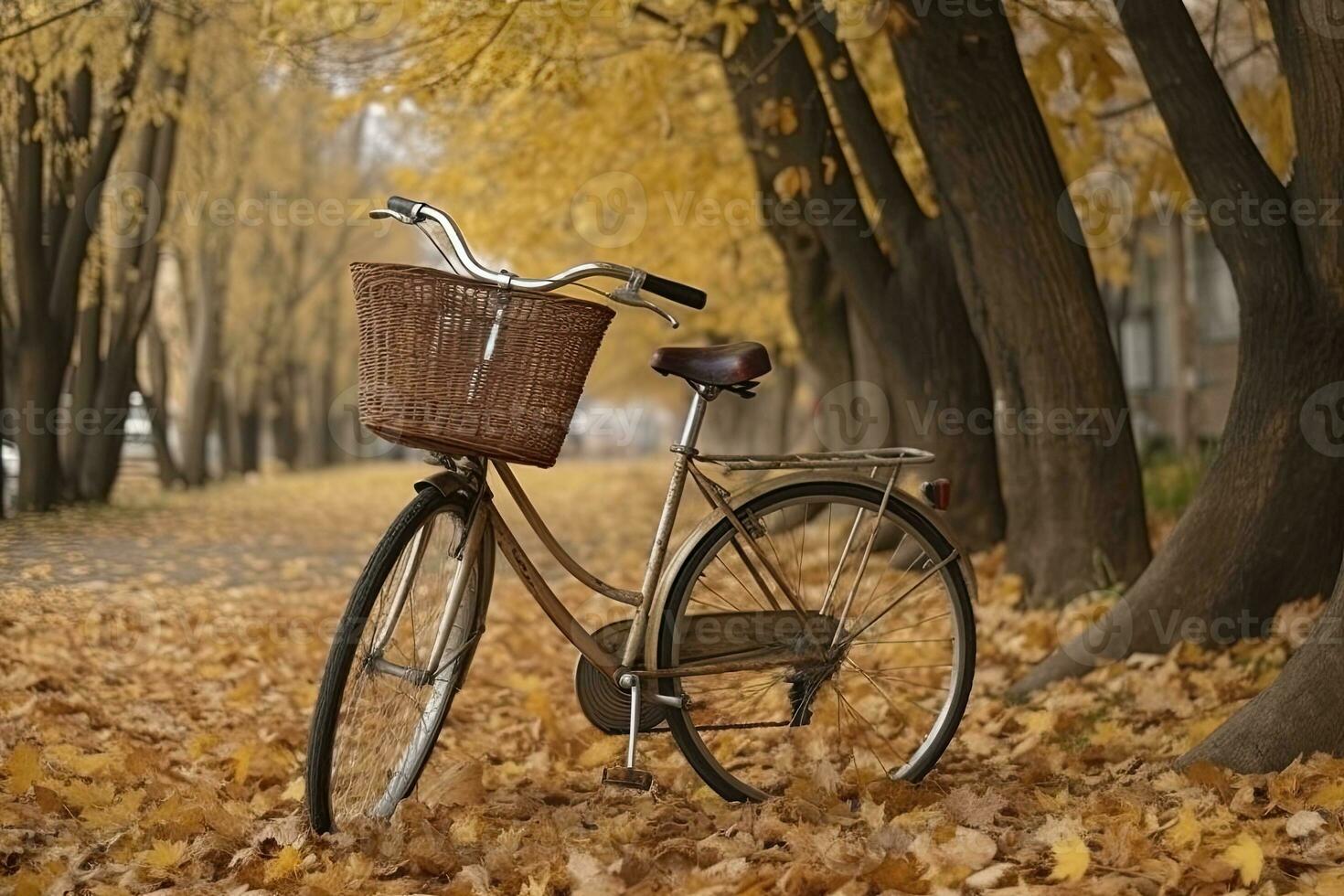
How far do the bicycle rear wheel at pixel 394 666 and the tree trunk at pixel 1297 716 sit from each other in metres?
2.03

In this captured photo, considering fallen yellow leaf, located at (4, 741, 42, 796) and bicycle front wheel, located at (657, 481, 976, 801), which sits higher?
bicycle front wheel, located at (657, 481, 976, 801)

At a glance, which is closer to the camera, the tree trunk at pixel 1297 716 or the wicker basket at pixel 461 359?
the wicker basket at pixel 461 359

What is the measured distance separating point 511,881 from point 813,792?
0.97 m

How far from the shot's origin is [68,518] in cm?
834

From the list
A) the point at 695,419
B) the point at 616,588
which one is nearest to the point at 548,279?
the point at 695,419

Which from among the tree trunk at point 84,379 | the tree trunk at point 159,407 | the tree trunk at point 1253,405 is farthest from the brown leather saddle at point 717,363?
the tree trunk at point 159,407

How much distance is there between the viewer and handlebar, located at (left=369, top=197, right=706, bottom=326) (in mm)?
3291

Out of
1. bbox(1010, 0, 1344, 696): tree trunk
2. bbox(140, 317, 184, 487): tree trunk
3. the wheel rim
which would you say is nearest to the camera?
the wheel rim

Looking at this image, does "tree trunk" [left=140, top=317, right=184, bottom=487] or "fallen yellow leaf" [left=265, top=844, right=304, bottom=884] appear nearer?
"fallen yellow leaf" [left=265, top=844, right=304, bottom=884]

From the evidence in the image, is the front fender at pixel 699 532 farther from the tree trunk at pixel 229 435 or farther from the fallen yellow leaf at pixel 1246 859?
the tree trunk at pixel 229 435

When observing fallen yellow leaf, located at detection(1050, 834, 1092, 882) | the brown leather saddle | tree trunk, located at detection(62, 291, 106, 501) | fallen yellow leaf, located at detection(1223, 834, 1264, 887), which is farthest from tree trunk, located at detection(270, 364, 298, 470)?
fallen yellow leaf, located at detection(1223, 834, 1264, 887)

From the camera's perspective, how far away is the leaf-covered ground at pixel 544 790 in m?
3.21

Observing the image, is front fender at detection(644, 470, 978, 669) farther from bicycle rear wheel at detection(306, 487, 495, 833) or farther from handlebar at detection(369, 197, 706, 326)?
handlebar at detection(369, 197, 706, 326)

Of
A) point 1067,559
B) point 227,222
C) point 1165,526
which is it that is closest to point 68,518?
point 1067,559
